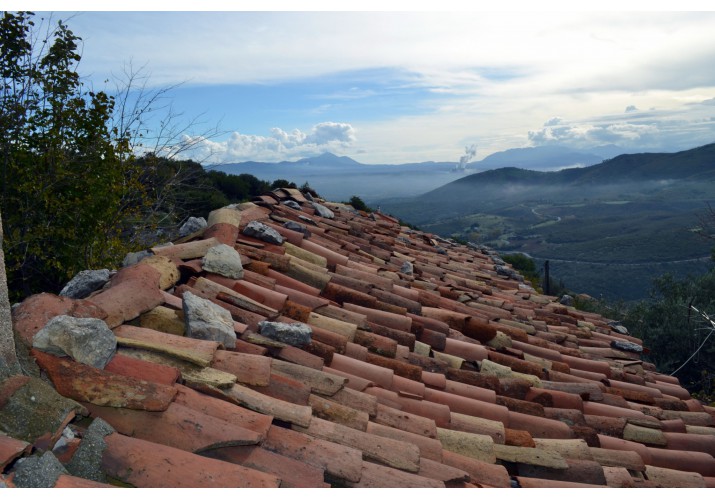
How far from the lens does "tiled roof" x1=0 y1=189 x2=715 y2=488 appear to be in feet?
8.04

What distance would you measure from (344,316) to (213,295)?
3.77ft

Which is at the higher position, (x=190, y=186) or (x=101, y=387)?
(x=190, y=186)

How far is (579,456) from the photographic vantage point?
3.73 meters

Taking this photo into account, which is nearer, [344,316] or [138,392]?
[138,392]

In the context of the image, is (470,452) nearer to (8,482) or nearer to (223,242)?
(8,482)

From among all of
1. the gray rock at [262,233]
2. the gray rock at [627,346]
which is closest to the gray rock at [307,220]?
the gray rock at [262,233]

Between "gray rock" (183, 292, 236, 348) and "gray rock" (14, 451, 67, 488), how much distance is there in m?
1.27

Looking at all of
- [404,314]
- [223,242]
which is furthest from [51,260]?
[404,314]

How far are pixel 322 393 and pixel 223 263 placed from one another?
173 centimetres

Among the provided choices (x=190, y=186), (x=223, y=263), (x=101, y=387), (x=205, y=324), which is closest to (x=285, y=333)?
(x=205, y=324)

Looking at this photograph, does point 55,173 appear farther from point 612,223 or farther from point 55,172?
point 612,223

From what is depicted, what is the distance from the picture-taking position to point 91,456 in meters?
2.34

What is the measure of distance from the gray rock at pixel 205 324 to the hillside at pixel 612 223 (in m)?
7.20

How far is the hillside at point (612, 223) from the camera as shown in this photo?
59.0m
